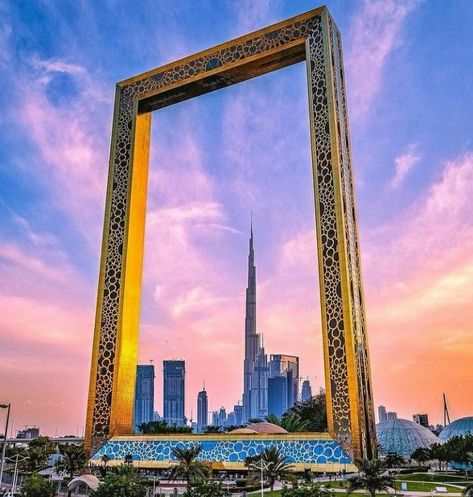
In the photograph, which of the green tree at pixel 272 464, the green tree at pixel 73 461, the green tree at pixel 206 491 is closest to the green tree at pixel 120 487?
the green tree at pixel 206 491

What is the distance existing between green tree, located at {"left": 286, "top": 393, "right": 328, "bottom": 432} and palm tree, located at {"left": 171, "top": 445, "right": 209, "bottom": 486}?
25.6 meters

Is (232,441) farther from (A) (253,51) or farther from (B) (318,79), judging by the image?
(A) (253,51)

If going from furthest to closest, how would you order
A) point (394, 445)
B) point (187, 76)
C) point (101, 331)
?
point (394, 445) → point (187, 76) → point (101, 331)

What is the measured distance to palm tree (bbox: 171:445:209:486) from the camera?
25.9 metres

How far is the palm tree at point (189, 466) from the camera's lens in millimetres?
25869

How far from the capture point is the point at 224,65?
33875mm

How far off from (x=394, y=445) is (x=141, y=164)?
146 ft

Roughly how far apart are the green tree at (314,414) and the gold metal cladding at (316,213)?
24753 mm

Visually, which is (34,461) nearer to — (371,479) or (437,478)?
(371,479)

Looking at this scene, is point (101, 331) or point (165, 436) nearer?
point (165, 436)

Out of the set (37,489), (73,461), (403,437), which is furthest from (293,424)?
(37,489)

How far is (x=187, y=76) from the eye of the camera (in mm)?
35094

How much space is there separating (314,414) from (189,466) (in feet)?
103

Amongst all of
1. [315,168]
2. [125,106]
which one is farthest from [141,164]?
[315,168]
